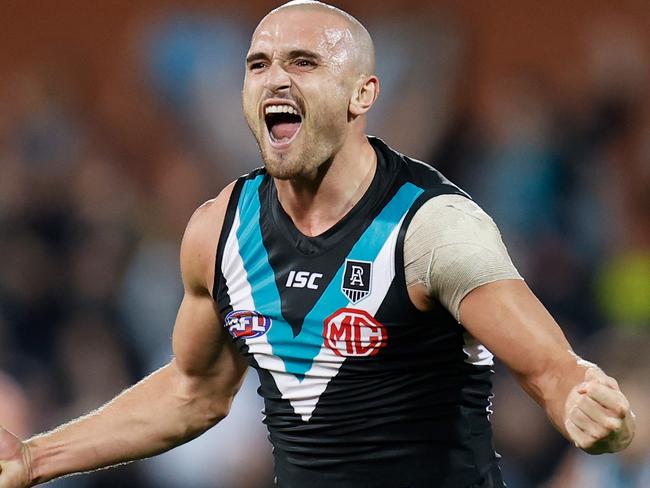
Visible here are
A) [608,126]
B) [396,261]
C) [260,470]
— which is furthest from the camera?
[608,126]

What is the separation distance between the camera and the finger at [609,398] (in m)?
2.95

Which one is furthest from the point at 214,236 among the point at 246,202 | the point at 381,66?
the point at 381,66

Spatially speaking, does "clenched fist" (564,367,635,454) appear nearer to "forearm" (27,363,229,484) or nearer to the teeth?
the teeth

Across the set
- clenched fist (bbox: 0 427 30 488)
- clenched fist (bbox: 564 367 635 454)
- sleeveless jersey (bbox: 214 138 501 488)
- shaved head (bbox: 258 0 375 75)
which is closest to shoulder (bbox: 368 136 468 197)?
sleeveless jersey (bbox: 214 138 501 488)

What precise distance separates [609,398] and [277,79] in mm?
1584

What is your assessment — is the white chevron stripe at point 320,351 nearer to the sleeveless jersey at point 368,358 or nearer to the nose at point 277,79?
the sleeveless jersey at point 368,358

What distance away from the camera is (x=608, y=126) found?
8.03m

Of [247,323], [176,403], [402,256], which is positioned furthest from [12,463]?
[402,256]

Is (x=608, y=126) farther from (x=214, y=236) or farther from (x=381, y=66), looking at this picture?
(x=214, y=236)

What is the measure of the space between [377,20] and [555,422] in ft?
18.5

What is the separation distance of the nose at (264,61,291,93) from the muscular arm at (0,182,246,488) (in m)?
0.52

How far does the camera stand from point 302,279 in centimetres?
395

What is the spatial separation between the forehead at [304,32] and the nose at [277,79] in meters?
0.06

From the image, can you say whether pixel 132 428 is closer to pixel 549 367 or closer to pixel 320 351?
pixel 320 351
